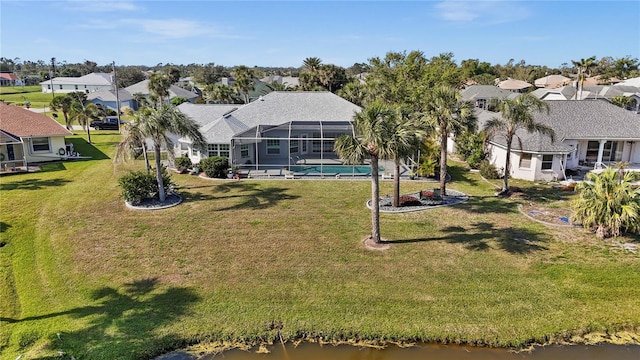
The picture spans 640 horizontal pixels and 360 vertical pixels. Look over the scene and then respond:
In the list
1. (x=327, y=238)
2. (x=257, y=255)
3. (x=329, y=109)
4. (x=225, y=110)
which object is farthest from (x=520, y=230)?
(x=225, y=110)

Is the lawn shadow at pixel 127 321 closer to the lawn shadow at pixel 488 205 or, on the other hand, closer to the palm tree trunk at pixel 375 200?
the palm tree trunk at pixel 375 200

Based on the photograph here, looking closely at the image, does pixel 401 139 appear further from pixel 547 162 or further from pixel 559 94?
pixel 559 94

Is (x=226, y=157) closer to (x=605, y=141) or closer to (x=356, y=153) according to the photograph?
(x=356, y=153)

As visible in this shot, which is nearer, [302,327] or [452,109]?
[302,327]

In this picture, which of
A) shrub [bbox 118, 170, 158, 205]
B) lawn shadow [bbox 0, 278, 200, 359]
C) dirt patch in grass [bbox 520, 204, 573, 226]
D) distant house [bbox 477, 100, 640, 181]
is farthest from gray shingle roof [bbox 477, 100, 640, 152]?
lawn shadow [bbox 0, 278, 200, 359]

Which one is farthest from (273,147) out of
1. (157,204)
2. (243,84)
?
(243,84)

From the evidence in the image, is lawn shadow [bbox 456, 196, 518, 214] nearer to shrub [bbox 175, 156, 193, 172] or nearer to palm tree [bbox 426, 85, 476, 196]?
palm tree [bbox 426, 85, 476, 196]
